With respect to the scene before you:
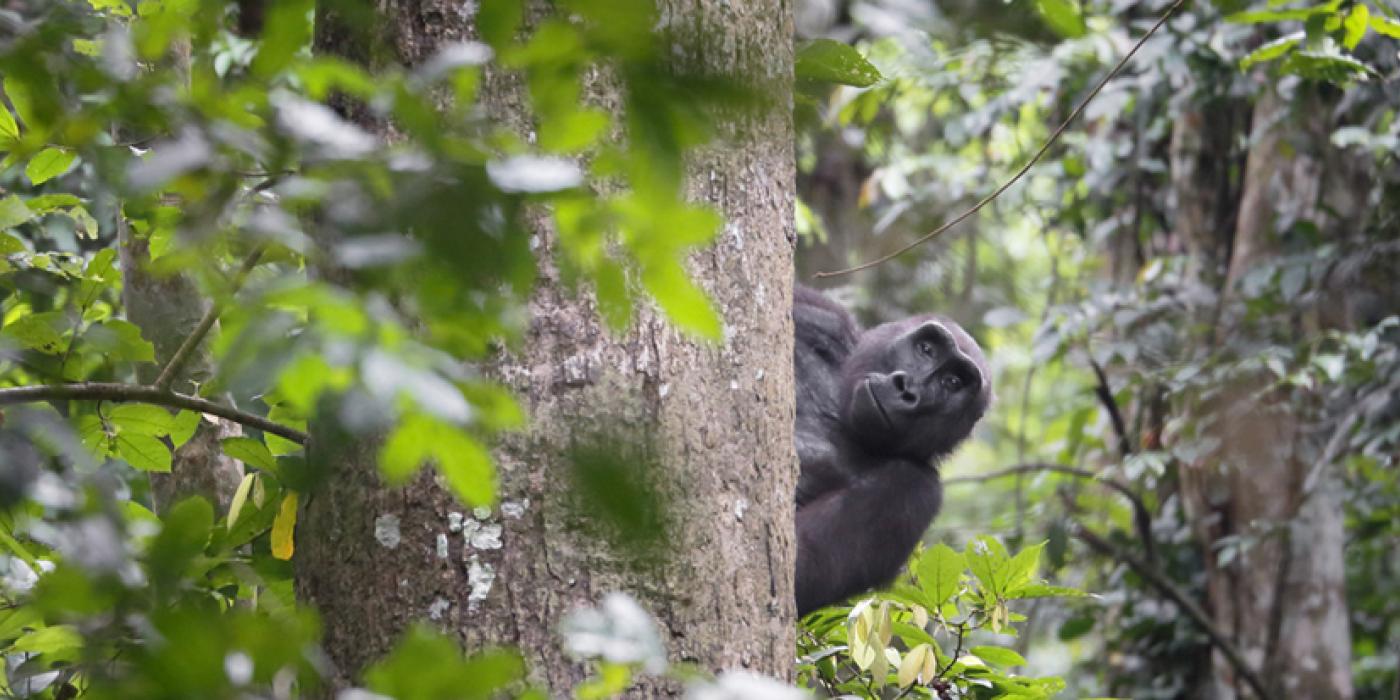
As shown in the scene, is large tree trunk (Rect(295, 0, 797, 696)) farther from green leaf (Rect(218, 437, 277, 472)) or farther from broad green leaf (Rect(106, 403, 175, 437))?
broad green leaf (Rect(106, 403, 175, 437))

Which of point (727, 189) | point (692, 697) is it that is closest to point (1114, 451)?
point (727, 189)

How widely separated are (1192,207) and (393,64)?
477 cm

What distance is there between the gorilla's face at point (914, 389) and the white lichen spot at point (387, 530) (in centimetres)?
224

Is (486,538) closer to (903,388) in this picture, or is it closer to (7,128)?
(7,128)

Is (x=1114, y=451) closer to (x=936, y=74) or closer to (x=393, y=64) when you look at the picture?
(x=936, y=74)

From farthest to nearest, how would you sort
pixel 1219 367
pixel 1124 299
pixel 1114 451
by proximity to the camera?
pixel 1114 451 → pixel 1124 299 → pixel 1219 367

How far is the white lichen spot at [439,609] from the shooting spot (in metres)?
1.74

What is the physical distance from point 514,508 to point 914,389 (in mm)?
2304

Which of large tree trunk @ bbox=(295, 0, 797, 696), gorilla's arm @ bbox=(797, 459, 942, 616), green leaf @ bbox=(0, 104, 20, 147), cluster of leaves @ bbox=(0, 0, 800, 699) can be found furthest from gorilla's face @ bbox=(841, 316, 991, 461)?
cluster of leaves @ bbox=(0, 0, 800, 699)

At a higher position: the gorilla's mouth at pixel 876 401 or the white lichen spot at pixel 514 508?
the white lichen spot at pixel 514 508

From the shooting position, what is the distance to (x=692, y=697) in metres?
0.96

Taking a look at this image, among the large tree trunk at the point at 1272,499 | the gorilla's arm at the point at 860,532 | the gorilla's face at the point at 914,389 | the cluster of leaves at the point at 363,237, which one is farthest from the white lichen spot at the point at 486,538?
the large tree trunk at the point at 1272,499

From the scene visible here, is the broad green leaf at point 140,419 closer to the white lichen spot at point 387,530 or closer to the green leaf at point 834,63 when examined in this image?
the white lichen spot at point 387,530

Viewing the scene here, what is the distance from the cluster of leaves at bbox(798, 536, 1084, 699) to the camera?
86.1 inches
